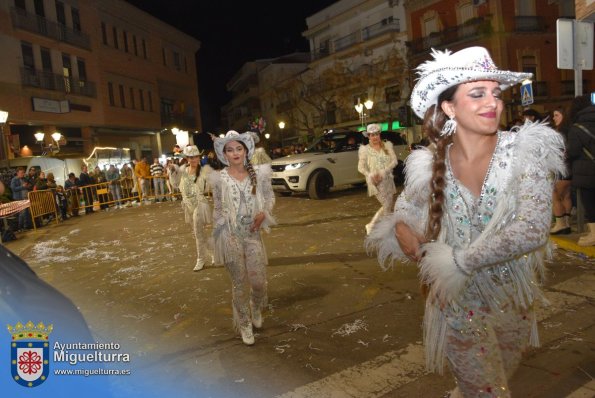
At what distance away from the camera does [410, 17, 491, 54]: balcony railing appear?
99.8ft

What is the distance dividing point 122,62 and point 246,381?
3405 cm

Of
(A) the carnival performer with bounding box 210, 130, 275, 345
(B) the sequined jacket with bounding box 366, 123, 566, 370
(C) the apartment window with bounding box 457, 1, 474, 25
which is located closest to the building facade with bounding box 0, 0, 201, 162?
(A) the carnival performer with bounding box 210, 130, 275, 345

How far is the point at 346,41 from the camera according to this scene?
42.5 m

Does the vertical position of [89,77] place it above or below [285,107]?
above

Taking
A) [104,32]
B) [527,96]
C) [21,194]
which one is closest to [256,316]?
[527,96]

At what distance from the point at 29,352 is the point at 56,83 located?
29209mm

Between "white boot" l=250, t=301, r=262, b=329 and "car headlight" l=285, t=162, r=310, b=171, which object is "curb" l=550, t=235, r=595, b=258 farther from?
"car headlight" l=285, t=162, r=310, b=171

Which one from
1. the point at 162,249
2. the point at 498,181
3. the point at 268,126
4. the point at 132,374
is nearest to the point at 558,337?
the point at 498,181

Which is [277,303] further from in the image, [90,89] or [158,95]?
[158,95]

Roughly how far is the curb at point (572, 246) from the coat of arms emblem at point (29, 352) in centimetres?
669

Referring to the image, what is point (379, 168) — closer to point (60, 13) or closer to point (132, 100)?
point (60, 13)

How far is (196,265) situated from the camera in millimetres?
7406

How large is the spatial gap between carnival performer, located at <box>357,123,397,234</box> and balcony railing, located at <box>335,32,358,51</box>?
35.9 metres

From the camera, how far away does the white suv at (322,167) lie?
14.4 m
